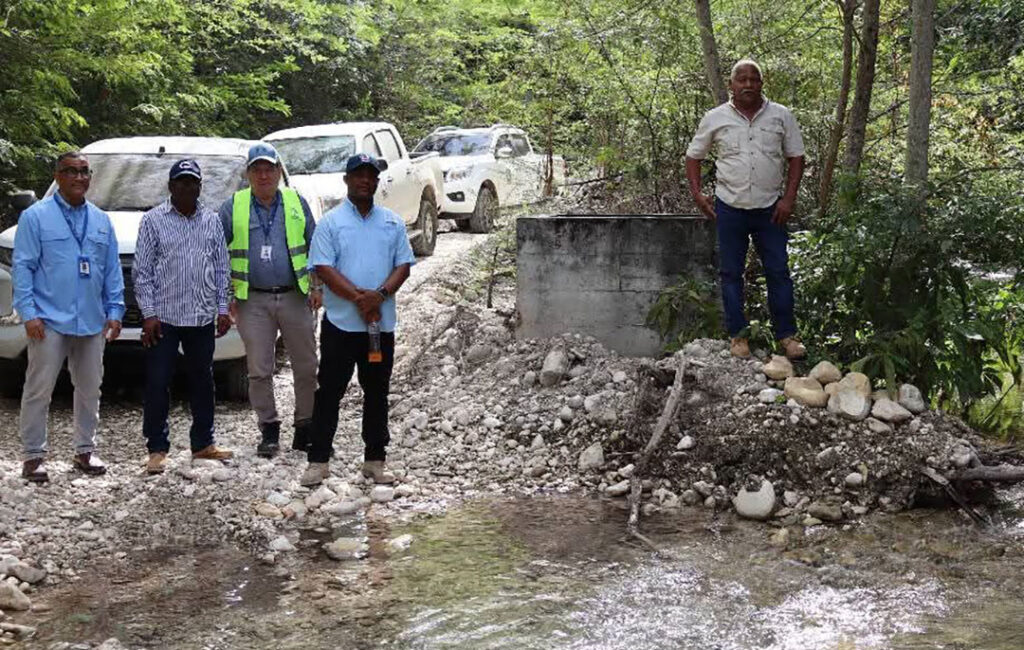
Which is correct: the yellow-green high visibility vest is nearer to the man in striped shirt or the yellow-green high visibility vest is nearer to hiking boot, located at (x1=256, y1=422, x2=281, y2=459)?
the man in striped shirt

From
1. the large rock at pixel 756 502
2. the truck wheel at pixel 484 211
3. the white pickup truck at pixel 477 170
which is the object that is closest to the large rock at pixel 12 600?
the large rock at pixel 756 502

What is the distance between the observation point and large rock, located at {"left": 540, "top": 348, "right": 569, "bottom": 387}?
336 inches

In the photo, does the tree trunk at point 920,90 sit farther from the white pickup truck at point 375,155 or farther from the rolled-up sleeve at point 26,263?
the white pickup truck at point 375,155

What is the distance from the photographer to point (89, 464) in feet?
22.9

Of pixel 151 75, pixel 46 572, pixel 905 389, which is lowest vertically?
pixel 46 572

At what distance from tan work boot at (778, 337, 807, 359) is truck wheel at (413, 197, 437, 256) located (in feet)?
27.2

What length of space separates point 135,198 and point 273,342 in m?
2.45

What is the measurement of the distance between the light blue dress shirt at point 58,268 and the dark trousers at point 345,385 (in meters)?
1.33

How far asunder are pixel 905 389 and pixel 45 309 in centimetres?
504

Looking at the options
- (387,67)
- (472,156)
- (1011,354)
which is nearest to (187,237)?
(1011,354)

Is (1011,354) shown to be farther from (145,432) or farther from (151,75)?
(151,75)

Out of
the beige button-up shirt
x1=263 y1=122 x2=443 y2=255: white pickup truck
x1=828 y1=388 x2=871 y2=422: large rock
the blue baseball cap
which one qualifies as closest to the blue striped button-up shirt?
the blue baseball cap

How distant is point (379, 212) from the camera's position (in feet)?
22.8

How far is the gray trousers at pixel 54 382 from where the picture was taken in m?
6.74
